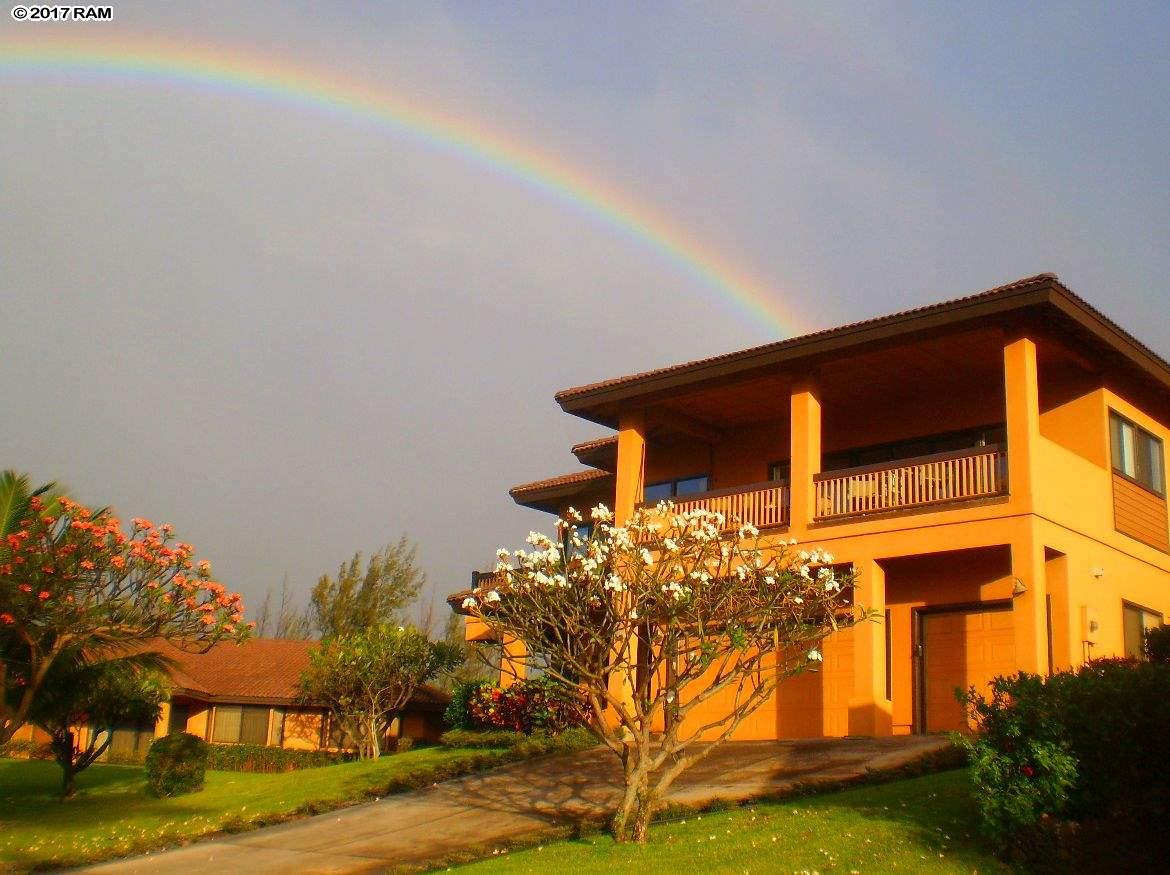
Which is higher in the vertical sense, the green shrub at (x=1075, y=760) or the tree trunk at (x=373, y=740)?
the green shrub at (x=1075, y=760)

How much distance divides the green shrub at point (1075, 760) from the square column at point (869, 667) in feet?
27.6

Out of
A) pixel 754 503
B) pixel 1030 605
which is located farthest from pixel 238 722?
pixel 1030 605

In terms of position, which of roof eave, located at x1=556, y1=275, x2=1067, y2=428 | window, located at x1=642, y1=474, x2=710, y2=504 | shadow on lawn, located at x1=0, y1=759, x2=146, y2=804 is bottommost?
shadow on lawn, located at x1=0, y1=759, x2=146, y2=804

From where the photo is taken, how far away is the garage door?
20.2m

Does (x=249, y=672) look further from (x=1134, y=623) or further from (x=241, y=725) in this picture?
(x=1134, y=623)

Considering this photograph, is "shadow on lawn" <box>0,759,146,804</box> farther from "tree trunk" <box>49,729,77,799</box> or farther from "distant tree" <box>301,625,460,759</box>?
"distant tree" <box>301,625,460,759</box>

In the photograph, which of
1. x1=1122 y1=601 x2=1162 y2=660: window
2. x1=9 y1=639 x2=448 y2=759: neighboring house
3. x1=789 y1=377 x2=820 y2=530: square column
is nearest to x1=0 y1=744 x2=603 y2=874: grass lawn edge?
x1=789 y1=377 x2=820 y2=530: square column

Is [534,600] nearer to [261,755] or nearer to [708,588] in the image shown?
[708,588]

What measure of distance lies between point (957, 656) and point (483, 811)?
8.72m

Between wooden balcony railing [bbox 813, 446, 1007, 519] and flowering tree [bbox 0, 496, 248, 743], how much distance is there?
1001 centimetres

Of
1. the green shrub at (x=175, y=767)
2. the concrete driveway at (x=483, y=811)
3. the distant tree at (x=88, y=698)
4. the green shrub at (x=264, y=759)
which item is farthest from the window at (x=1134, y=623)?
the green shrub at (x=264, y=759)

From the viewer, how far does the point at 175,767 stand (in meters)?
23.7

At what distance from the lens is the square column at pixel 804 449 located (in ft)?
70.6

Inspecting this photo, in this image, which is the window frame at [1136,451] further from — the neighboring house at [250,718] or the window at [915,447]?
the neighboring house at [250,718]
